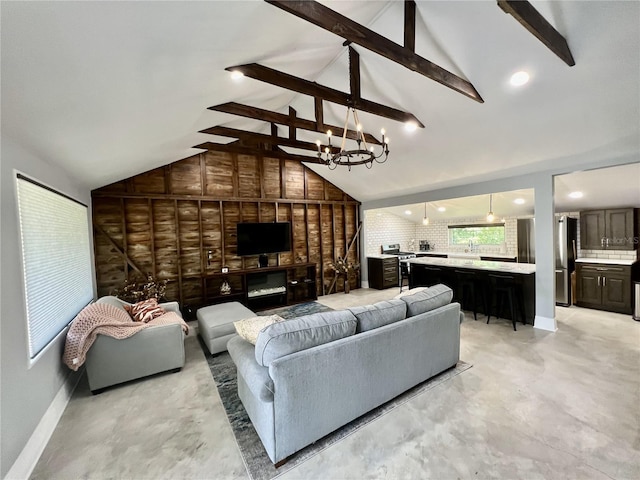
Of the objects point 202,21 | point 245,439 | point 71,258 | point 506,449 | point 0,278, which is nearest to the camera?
point 202,21

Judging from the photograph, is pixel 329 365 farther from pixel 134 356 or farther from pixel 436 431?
pixel 134 356

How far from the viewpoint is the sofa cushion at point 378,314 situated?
2.18 metres

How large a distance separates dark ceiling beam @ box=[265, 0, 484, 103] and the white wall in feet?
7.31

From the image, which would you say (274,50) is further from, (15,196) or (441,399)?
(441,399)

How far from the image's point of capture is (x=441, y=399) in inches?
93.0

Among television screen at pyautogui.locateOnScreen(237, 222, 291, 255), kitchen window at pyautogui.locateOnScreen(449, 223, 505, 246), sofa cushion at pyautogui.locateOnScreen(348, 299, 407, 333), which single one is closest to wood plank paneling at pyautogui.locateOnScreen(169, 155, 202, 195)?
television screen at pyautogui.locateOnScreen(237, 222, 291, 255)

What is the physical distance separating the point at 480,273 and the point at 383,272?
102 inches

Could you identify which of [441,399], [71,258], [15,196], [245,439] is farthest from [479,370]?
[71,258]

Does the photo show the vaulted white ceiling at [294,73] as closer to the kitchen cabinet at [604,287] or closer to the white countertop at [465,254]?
the kitchen cabinet at [604,287]

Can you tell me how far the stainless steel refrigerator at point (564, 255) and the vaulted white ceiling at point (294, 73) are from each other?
69.3 inches

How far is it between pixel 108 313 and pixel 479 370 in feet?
13.3

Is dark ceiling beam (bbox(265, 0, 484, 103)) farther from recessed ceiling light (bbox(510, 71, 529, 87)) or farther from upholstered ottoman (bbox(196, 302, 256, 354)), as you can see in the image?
upholstered ottoman (bbox(196, 302, 256, 354))

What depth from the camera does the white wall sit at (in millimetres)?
1636

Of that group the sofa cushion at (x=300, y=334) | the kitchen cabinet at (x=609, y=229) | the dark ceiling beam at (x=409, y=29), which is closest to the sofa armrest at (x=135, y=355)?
the sofa cushion at (x=300, y=334)
